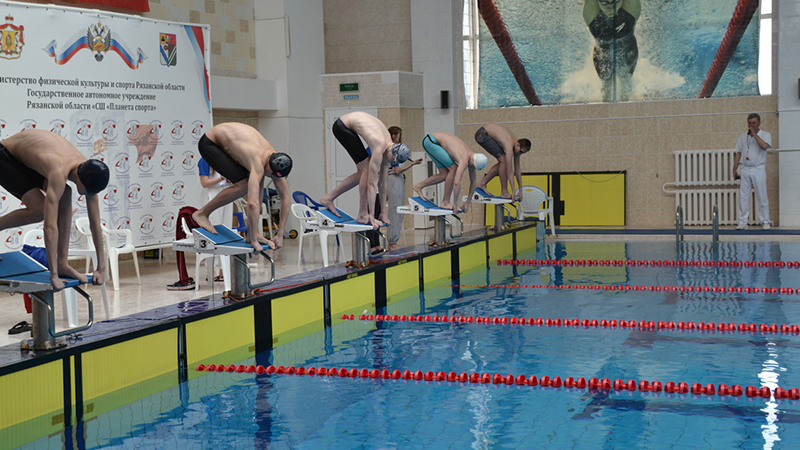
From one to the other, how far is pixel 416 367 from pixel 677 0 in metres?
10.1

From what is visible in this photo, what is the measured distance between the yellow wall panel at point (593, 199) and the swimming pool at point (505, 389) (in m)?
6.01

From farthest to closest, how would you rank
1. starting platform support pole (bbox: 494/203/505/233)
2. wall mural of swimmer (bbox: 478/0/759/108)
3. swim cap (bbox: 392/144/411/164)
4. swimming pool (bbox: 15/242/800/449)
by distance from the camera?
wall mural of swimmer (bbox: 478/0/759/108), starting platform support pole (bbox: 494/203/505/233), swim cap (bbox: 392/144/411/164), swimming pool (bbox: 15/242/800/449)

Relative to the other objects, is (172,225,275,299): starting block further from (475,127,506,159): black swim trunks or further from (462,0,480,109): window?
(462,0,480,109): window

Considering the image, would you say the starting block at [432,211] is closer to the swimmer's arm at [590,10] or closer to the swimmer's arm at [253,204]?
the swimmer's arm at [253,204]

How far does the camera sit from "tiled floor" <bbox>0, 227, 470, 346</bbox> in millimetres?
6383

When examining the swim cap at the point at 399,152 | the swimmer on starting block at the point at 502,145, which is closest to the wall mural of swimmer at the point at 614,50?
the swimmer on starting block at the point at 502,145

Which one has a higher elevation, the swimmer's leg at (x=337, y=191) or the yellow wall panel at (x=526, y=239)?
the swimmer's leg at (x=337, y=191)

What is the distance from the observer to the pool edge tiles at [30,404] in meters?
3.86

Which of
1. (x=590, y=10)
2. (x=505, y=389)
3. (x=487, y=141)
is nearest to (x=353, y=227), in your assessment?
(x=505, y=389)

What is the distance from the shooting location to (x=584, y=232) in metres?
12.4

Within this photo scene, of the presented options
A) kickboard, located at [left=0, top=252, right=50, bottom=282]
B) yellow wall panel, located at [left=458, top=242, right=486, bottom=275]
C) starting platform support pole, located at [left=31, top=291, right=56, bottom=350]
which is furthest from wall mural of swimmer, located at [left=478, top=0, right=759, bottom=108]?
starting platform support pole, located at [left=31, top=291, right=56, bottom=350]

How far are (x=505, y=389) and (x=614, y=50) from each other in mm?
10131

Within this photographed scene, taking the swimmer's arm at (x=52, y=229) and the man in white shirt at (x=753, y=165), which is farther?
the man in white shirt at (x=753, y=165)

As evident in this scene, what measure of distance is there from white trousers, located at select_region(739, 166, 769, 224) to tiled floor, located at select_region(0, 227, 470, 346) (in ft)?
16.5
